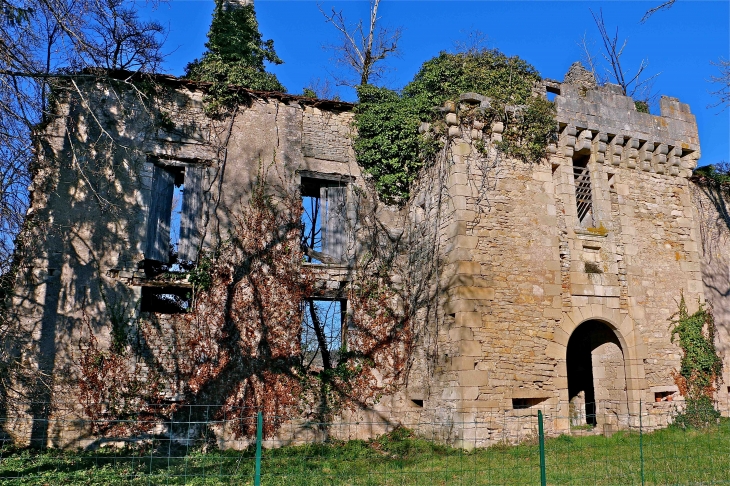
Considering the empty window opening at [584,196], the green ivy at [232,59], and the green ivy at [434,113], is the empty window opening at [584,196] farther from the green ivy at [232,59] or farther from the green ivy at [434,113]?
the green ivy at [232,59]

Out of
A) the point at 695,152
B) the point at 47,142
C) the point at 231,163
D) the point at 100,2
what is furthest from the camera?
the point at 695,152

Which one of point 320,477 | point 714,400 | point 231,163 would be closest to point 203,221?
point 231,163

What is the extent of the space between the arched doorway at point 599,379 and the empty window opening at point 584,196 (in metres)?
2.04

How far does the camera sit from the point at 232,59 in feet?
41.4

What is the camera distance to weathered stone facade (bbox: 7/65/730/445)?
9961 mm

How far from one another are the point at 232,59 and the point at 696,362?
11.3 meters

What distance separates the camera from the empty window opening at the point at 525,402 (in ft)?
33.0

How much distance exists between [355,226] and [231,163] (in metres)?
2.68

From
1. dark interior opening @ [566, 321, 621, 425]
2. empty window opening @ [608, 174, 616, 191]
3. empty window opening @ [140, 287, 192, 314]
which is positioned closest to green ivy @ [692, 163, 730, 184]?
empty window opening @ [608, 174, 616, 191]

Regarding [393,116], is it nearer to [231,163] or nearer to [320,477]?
[231,163]

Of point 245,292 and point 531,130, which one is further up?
point 531,130

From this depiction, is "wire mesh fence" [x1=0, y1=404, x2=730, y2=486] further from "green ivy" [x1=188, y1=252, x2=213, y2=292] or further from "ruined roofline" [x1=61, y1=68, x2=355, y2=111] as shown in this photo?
"ruined roofline" [x1=61, y1=68, x2=355, y2=111]

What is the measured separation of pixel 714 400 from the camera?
1149 centimetres

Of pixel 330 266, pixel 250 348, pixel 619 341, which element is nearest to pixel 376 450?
pixel 250 348
